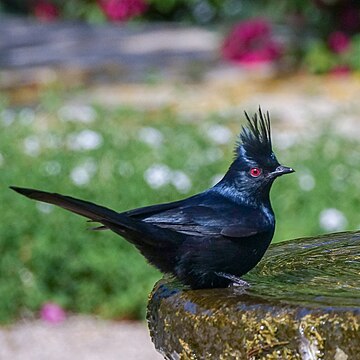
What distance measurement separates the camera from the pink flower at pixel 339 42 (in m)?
13.6

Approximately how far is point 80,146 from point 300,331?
15.4 feet

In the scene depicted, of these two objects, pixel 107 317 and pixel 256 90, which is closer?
pixel 107 317

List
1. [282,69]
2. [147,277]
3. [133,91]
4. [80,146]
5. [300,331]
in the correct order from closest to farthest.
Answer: [300,331] → [147,277] → [80,146] → [133,91] → [282,69]

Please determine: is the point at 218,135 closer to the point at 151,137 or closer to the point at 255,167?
the point at 151,137

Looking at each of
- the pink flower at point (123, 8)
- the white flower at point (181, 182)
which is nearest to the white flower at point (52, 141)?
the white flower at point (181, 182)

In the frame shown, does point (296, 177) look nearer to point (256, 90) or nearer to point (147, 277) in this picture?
point (147, 277)

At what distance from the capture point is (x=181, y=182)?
246 inches

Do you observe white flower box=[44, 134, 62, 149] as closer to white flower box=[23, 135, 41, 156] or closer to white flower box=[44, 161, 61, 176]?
white flower box=[23, 135, 41, 156]

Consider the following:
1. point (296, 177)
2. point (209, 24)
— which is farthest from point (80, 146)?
point (209, 24)

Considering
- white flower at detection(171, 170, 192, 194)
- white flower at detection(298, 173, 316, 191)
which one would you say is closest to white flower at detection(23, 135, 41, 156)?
white flower at detection(171, 170, 192, 194)

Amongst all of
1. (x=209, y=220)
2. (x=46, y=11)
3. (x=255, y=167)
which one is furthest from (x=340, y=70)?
(x=209, y=220)

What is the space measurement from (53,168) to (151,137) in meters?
1.06

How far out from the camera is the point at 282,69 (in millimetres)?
14148

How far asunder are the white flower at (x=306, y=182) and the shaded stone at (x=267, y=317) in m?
3.35
